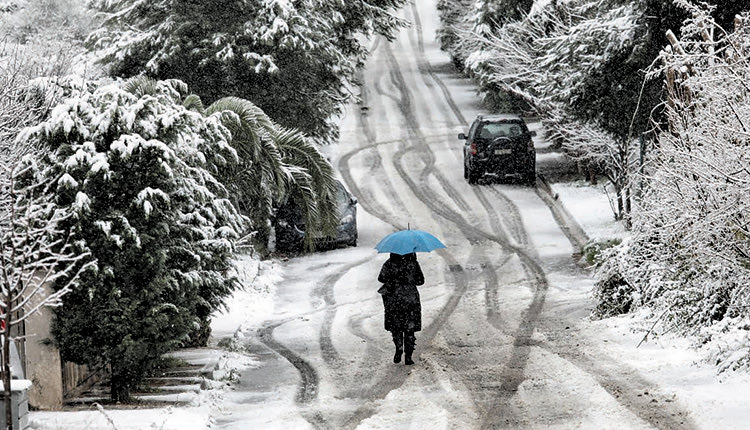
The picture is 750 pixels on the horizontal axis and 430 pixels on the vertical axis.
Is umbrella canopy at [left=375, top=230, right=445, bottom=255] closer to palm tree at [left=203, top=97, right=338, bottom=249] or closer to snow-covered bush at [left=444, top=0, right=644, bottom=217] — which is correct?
palm tree at [left=203, top=97, right=338, bottom=249]

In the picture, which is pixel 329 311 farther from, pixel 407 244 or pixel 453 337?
pixel 407 244

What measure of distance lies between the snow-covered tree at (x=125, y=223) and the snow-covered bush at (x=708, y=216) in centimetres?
469

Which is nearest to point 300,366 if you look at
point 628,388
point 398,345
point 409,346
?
point 398,345

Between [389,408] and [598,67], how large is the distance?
1202cm

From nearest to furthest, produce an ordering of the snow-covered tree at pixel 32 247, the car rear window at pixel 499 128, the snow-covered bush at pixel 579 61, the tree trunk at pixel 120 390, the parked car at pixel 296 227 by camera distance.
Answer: the snow-covered tree at pixel 32 247
the tree trunk at pixel 120 390
the snow-covered bush at pixel 579 61
the parked car at pixel 296 227
the car rear window at pixel 499 128

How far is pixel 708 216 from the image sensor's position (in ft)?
27.9

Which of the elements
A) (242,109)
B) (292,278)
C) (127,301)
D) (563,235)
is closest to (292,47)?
(292,278)

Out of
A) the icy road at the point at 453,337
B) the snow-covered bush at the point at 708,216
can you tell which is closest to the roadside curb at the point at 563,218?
the icy road at the point at 453,337

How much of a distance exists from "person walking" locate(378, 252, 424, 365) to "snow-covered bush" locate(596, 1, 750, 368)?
2612 millimetres

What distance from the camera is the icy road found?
8.71m

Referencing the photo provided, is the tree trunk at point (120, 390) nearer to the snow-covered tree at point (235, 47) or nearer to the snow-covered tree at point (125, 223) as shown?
the snow-covered tree at point (125, 223)

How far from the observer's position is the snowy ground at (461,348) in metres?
8.53

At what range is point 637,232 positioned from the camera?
11547mm

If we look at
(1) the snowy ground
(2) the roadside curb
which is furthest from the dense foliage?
(1) the snowy ground
